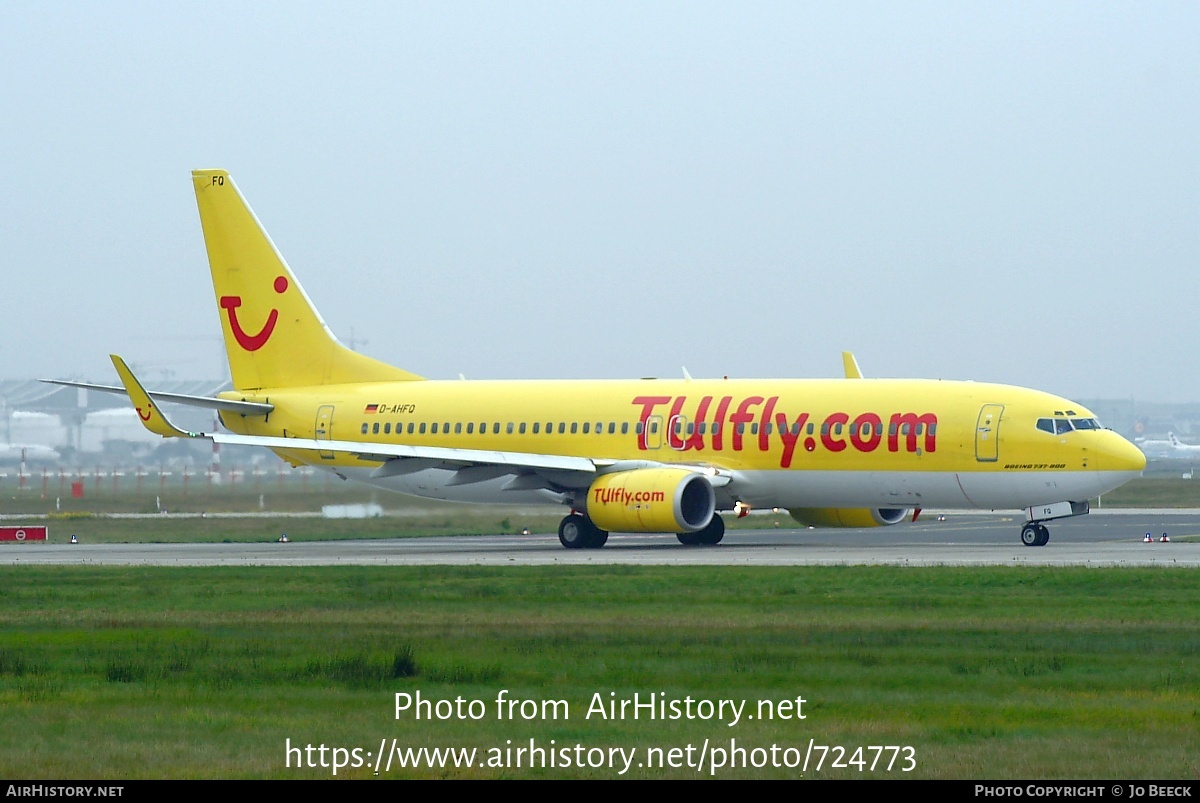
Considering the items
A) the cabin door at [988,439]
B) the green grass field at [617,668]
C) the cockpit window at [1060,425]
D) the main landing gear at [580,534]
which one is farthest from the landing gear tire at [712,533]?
the green grass field at [617,668]

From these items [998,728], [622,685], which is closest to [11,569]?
[622,685]

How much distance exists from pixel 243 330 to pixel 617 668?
31580 mm

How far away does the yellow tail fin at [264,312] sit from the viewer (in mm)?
45188

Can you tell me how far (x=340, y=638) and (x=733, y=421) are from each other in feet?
66.0

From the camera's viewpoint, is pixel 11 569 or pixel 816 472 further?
pixel 816 472

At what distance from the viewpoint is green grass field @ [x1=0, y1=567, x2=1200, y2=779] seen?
11953 mm

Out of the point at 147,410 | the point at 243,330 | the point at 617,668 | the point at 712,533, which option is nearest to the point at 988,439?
the point at 712,533

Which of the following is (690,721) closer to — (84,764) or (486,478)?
(84,764)

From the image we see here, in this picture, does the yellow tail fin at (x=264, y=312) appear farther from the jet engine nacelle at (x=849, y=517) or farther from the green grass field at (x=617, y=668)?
the green grass field at (x=617, y=668)

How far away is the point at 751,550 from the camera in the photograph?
35562mm

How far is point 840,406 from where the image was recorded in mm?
36625

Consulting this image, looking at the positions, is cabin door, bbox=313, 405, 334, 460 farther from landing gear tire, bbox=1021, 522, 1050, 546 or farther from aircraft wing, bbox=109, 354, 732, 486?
landing gear tire, bbox=1021, 522, 1050, 546

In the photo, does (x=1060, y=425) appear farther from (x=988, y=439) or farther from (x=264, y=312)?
(x=264, y=312)

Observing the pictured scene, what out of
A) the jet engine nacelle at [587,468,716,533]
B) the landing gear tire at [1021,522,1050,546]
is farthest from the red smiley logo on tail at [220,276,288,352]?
the landing gear tire at [1021,522,1050,546]
